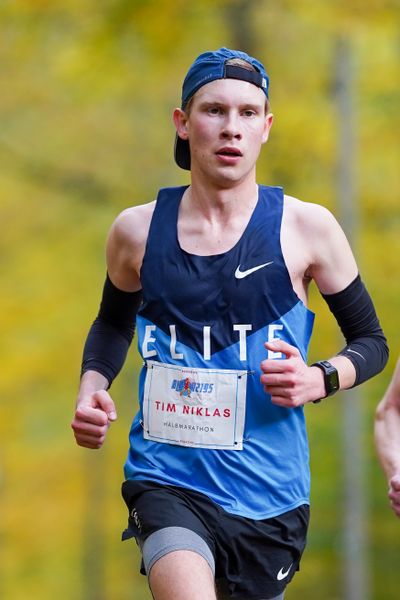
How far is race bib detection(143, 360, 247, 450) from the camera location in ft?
14.6

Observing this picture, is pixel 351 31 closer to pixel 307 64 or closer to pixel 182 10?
pixel 182 10

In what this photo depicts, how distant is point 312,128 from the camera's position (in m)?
17.4

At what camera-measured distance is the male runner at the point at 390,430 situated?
5016 mm

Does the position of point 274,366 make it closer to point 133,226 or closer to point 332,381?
point 332,381

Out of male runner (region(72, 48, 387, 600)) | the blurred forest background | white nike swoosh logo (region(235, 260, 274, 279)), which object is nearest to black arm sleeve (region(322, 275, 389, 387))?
male runner (region(72, 48, 387, 600))

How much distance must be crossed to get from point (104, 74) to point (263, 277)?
1357cm

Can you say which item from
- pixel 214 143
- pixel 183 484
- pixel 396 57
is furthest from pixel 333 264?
pixel 396 57

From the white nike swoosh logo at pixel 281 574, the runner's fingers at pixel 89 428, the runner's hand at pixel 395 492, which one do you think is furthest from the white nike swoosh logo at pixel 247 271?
the white nike swoosh logo at pixel 281 574

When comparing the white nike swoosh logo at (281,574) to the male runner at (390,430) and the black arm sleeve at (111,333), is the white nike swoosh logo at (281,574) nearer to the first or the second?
the male runner at (390,430)

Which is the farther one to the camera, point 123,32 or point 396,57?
point 396,57

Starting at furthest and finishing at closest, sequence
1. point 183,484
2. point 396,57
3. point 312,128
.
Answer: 1. point 396,57
2. point 312,128
3. point 183,484

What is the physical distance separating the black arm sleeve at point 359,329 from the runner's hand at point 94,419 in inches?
32.6

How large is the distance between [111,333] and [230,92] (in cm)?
107

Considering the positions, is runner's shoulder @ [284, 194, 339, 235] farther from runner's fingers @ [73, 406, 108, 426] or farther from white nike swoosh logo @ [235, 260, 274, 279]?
runner's fingers @ [73, 406, 108, 426]
